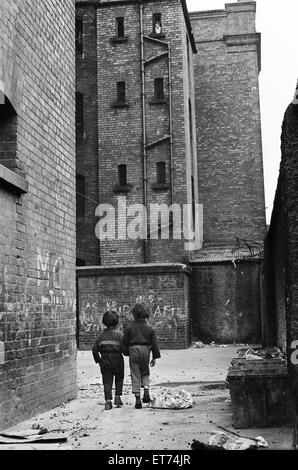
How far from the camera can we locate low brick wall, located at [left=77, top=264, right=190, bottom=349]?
19594mm

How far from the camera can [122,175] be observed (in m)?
22.0

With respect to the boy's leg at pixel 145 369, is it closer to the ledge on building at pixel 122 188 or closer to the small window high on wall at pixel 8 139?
the small window high on wall at pixel 8 139

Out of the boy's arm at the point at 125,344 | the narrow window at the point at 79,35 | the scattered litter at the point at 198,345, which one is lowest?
the scattered litter at the point at 198,345

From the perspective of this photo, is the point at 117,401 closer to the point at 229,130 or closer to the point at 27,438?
the point at 27,438

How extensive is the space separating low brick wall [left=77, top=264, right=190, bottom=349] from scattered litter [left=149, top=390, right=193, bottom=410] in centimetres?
1072

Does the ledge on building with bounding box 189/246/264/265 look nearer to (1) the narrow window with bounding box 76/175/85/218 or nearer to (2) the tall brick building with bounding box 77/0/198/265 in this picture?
(2) the tall brick building with bounding box 77/0/198/265

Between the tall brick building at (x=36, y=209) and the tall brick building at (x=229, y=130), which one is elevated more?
the tall brick building at (x=229, y=130)

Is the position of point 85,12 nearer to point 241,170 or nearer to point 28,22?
point 241,170

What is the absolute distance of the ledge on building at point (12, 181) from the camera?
712 cm

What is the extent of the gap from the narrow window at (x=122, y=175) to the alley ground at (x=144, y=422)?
35.6 ft

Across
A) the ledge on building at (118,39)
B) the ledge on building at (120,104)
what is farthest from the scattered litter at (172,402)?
the ledge on building at (118,39)

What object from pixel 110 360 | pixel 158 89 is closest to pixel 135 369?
pixel 110 360

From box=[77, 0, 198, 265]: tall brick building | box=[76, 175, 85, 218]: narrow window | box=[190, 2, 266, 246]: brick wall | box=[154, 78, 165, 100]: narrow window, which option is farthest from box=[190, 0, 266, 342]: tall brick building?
box=[76, 175, 85, 218]: narrow window

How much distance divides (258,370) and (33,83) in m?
5.11
